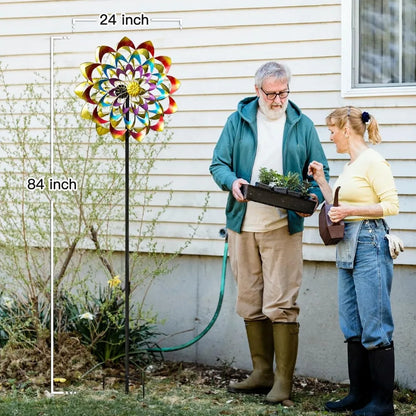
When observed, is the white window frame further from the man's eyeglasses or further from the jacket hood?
the man's eyeglasses

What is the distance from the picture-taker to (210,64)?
20.0 feet

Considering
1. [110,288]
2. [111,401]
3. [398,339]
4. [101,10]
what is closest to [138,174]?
[110,288]

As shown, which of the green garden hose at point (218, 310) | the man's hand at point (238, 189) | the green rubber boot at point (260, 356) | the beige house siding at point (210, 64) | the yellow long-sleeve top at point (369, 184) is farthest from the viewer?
the green garden hose at point (218, 310)

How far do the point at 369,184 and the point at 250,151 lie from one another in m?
0.80

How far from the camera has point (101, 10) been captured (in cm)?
635

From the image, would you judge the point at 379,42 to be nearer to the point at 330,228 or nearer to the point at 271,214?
→ the point at 271,214

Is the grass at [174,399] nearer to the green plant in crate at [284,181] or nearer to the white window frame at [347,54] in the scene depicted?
the green plant in crate at [284,181]

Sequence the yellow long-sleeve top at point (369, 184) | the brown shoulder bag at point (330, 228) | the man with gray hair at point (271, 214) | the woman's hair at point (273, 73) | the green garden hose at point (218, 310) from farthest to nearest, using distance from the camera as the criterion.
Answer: the green garden hose at point (218, 310) < the man with gray hair at point (271, 214) < the woman's hair at point (273, 73) < the brown shoulder bag at point (330, 228) < the yellow long-sleeve top at point (369, 184)

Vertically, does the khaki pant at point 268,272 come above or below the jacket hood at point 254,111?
below

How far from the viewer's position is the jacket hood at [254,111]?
17.2 ft

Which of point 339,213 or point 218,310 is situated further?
point 218,310

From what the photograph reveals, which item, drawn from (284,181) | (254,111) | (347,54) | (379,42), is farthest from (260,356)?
(379,42)

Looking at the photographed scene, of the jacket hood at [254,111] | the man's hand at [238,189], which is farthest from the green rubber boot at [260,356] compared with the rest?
the jacket hood at [254,111]

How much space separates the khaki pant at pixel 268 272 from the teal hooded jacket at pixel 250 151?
0.09 metres
